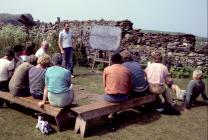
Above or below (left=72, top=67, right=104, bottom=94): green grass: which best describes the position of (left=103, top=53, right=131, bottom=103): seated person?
above

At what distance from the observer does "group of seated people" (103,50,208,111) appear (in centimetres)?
698

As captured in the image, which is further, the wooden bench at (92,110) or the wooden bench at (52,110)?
the wooden bench at (52,110)

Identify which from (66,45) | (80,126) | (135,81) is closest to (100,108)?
(80,126)

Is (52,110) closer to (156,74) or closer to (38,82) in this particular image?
(38,82)

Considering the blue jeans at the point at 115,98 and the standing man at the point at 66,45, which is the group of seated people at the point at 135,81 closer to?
the blue jeans at the point at 115,98

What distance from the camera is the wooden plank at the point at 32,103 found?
6.44m

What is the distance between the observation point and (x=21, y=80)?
720cm

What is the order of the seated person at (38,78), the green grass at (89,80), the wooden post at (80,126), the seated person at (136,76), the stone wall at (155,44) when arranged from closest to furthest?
the wooden post at (80,126)
the seated person at (38,78)
the seated person at (136,76)
the green grass at (89,80)
the stone wall at (155,44)

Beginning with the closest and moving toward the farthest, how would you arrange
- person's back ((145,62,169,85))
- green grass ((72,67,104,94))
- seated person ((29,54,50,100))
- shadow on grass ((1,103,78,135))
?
shadow on grass ((1,103,78,135))
seated person ((29,54,50,100))
person's back ((145,62,169,85))
green grass ((72,67,104,94))

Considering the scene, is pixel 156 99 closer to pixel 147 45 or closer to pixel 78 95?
pixel 78 95

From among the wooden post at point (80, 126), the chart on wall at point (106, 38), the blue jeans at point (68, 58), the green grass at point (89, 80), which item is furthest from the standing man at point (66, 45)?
the wooden post at point (80, 126)

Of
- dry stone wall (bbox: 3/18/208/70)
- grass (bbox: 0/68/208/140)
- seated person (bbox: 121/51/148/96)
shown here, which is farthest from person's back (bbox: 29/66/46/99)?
dry stone wall (bbox: 3/18/208/70)

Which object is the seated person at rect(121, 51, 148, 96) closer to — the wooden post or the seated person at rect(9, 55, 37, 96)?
the wooden post

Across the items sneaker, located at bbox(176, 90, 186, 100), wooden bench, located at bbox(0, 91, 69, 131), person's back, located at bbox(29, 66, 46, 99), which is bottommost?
sneaker, located at bbox(176, 90, 186, 100)
